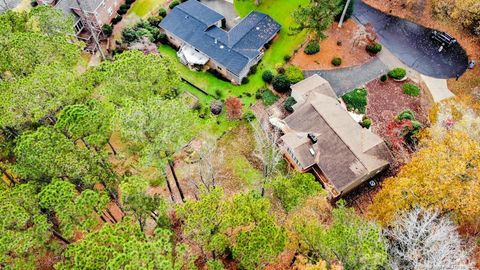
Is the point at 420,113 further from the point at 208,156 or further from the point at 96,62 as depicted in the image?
the point at 96,62

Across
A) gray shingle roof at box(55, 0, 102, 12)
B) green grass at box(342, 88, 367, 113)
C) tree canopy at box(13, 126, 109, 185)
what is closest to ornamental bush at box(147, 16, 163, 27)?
gray shingle roof at box(55, 0, 102, 12)

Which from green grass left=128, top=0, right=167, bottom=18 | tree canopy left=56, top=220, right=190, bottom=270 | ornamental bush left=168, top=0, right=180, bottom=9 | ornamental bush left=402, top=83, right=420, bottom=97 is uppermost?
tree canopy left=56, top=220, right=190, bottom=270

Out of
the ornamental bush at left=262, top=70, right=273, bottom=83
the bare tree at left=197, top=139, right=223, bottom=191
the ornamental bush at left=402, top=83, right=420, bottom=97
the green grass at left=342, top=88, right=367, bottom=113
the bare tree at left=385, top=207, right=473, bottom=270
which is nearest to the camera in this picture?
A: the bare tree at left=385, top=207, right=473, bottom=270

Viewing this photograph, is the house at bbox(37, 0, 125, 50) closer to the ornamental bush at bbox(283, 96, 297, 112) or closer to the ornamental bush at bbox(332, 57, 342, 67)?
the ornamental bush at bbox(283, 96, 297, 112)

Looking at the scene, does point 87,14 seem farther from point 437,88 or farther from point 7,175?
point 437,88

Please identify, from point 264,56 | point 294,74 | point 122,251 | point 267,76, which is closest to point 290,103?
point 294,74

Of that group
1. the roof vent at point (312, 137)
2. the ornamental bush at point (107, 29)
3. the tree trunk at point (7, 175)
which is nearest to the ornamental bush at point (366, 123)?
the roof vent at point (312, 137)
